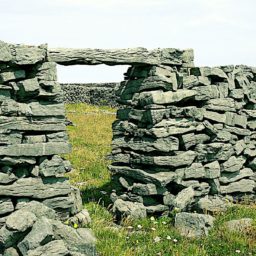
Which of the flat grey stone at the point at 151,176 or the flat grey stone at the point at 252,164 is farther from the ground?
the flat grey stone at the point at 151,176

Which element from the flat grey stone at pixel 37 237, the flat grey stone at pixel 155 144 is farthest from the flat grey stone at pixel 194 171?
the flat grey stone at pixel 37 237

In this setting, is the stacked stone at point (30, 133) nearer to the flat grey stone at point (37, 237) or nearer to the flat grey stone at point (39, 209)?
the flat grey stone at point (39, 209)

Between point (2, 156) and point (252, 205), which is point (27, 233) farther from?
point (252, 205)

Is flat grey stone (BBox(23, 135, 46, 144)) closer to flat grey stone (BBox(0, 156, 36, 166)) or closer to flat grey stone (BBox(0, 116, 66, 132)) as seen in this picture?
flat grey stone (BBox(0, 116, 66, 132))

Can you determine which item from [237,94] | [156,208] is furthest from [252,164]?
[156,208]

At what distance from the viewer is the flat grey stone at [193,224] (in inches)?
322

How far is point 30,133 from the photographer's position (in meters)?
8.37

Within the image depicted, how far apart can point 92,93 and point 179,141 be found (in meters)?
24.4

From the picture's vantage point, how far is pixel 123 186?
10188 millimetres

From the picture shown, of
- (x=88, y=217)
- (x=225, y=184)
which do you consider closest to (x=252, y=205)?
(x=225, y=184)

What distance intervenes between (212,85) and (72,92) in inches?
988

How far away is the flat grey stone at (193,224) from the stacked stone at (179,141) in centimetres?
99

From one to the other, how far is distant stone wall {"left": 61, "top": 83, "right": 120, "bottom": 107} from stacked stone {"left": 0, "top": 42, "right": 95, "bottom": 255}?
23.9m

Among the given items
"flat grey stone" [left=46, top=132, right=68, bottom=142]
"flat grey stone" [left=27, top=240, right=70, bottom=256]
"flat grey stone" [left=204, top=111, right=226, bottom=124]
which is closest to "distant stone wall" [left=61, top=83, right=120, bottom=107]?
"flat grey stone" [left=204, top=111, right=226, bottom=124]
